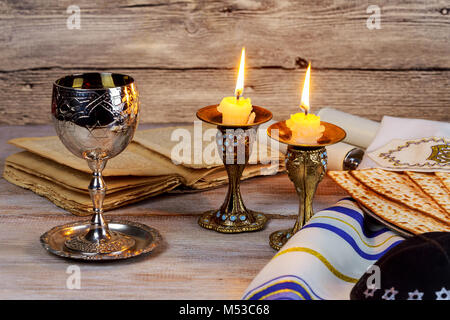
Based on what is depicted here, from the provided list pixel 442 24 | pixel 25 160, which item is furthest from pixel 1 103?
pixel 442 24

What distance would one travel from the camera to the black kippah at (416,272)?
589 millimetres

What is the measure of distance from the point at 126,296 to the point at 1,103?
1.08 metres

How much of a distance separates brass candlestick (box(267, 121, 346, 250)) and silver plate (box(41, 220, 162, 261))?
0.57 ft

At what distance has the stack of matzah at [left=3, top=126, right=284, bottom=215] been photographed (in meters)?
1.00

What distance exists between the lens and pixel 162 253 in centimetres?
83

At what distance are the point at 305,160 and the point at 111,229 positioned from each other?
306mm

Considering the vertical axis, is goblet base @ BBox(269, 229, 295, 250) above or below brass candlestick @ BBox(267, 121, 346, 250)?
below

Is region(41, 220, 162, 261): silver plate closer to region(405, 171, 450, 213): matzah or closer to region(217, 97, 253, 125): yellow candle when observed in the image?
region(217, 97, 253, 125): yellow candle

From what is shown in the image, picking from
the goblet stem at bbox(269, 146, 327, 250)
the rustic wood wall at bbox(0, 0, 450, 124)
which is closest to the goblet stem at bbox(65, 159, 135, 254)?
the goblet stem at bbox(269, 146, 327, 250)

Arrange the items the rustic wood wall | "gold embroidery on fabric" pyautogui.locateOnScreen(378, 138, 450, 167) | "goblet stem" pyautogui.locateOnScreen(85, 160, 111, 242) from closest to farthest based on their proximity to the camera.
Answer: "goblet stem" pyautogui.locateOnScreen(85, 160, 111, 242), "gold embroidery on fabric" pyautogui.locateOnScreen(378, 138, 450, 167), the rustic wood wall

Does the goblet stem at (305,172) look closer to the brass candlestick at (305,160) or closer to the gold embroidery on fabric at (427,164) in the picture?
the brass candlestick at (305,160)

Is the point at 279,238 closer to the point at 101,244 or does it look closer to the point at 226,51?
the point at 101,244

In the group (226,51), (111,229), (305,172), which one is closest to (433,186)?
(305,172)

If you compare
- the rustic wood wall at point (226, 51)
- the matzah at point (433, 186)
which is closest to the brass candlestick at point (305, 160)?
the matzah at point (433, 186)
